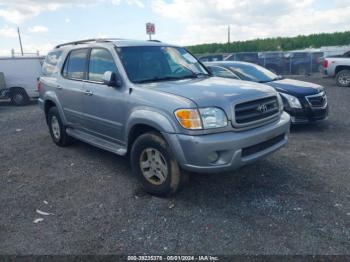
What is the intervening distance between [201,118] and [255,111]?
2.46 feet

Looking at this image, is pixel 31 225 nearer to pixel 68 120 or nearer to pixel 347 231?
pixel 68 120

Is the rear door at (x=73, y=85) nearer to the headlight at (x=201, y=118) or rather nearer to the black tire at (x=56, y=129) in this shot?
the black tire at (x=56, y=129)

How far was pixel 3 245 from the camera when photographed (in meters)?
3.02

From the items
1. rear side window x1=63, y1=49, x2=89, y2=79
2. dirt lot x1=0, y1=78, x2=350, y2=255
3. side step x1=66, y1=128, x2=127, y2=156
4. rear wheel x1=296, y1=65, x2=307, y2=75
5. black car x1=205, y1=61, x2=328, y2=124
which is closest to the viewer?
dirt lot x1=0, y1=78, x2=350, y2=255

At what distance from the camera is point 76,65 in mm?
5141

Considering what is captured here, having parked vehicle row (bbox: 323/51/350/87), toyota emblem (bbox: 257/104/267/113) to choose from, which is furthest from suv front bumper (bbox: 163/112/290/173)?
parked vehicle row (bbox: 323/51/350/87)

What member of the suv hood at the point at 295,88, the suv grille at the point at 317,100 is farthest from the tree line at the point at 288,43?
the suv grille at the point at 317,100

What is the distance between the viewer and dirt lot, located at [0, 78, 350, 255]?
293 cm

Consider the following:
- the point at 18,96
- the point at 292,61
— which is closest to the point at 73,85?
the point at 18,96

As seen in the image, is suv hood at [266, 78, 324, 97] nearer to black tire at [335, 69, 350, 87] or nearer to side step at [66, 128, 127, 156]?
side step at [66, 128, 127, 156]

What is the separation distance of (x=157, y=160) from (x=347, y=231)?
2089 mm

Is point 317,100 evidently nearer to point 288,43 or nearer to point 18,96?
point 18,96

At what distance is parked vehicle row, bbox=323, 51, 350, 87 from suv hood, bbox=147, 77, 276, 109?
38.4 ft

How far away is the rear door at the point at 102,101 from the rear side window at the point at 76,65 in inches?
7.6
